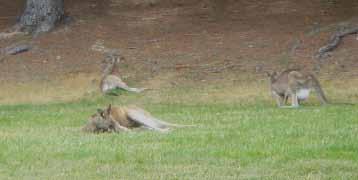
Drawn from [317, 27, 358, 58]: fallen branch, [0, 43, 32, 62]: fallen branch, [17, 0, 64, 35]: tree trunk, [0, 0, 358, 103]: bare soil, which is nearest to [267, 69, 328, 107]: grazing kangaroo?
[0, 0, 358, 103]: bare soil

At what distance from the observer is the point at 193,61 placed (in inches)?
918

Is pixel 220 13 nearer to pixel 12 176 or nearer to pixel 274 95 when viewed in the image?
pixel 274 95

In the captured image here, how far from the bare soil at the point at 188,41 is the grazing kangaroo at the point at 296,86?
131 inches

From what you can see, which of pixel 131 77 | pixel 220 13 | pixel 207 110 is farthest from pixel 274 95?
pixel 220 13

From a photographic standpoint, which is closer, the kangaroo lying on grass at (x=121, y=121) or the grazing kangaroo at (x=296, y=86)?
the kangaroo lying on grass at (x=121, y=121)

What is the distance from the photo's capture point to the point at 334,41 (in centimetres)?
2352

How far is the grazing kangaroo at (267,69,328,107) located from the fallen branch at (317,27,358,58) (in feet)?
15.8

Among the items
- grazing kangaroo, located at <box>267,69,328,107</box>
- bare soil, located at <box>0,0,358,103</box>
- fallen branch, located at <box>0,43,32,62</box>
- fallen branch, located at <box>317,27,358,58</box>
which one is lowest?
fallen branch, located at <box>0,43,32,62</box>

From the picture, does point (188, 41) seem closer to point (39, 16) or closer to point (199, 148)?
point (39, 16)

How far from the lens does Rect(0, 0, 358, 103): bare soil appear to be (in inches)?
886

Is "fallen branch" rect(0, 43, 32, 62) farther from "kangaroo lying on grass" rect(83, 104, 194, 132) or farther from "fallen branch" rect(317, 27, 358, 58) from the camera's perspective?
"kangaroo lying on grass" rect(83, 104, 194, 132)

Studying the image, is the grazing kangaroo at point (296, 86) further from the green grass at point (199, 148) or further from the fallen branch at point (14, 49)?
the fallen branch at point (14, 49)

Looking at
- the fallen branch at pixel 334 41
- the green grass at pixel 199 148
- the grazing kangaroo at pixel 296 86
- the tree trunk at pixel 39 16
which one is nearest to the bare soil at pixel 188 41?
the fallen branch at pixel 334 41

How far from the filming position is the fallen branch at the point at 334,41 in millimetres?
22944
